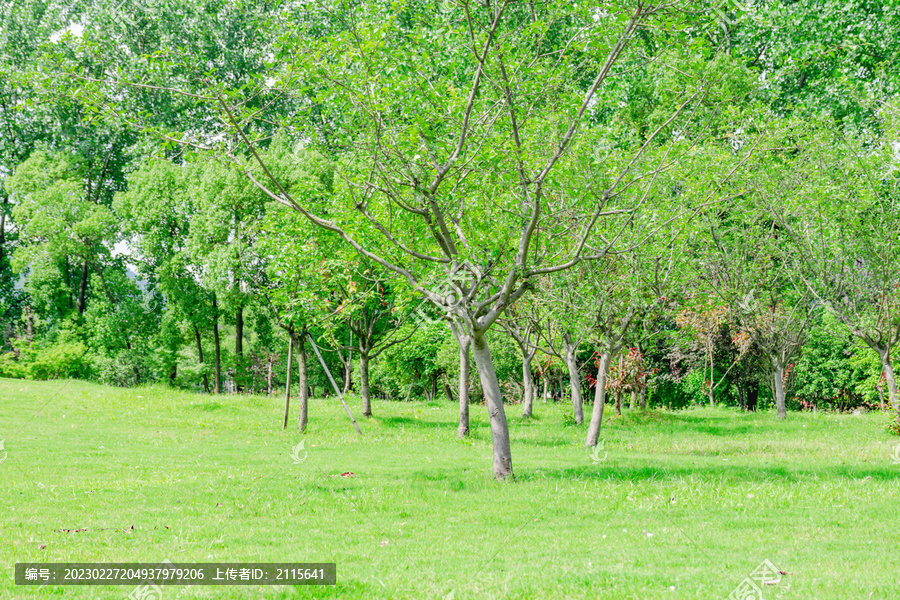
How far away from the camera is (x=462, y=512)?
794 cm

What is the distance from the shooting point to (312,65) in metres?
9.16

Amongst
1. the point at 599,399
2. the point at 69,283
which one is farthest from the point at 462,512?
the point at 69,283

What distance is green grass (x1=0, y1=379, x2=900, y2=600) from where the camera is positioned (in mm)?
5168

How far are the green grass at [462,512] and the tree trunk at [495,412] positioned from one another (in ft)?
1.35

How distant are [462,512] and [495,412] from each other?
2225 mm

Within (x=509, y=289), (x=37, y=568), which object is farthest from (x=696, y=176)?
(x=37, y=568)

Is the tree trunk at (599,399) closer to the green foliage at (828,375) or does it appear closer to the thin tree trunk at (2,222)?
the green foliage at (828,375)

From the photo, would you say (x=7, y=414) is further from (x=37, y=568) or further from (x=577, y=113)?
(x=577, y=113)

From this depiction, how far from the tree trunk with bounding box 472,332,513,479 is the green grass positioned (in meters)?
0.41

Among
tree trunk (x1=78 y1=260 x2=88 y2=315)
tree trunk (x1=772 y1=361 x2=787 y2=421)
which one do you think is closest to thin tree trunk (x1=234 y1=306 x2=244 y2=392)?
tree trunk (x1=78 y1=260 x2=88 y2=315)

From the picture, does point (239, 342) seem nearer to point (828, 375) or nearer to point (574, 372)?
point (574, 372)

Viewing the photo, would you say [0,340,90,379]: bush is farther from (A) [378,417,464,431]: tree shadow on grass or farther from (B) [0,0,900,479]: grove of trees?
(A) [378,417,464,431]: tree shadow on grass

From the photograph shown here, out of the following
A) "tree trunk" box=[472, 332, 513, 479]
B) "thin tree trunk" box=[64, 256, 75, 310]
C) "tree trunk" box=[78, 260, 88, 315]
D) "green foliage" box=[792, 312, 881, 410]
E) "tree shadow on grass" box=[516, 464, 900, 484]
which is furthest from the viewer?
"tree trunk" box=[78, 260, 88, 315]

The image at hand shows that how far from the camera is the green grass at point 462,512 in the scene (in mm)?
5168
